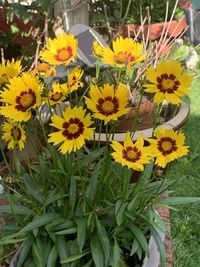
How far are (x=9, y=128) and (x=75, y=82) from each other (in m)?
0.26

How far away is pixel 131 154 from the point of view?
1.25 meters

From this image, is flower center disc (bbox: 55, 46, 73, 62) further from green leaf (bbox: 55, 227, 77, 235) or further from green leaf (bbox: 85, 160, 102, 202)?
green leaf (bbox: 55, 227, 77, 235)

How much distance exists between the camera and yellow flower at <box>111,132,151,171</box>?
1202 millimetres

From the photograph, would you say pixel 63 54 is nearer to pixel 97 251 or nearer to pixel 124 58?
pixel 124 58

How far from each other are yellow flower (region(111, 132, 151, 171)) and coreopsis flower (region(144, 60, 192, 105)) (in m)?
0.14

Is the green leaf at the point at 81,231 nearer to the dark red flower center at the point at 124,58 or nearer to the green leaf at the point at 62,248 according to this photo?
the green leaf at the point at 62,248

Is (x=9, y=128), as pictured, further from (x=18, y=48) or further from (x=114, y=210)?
(x=18, y=48)

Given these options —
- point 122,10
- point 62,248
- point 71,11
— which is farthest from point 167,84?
point 122,10

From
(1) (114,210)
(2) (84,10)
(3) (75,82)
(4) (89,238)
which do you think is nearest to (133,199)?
(1) (114,210)

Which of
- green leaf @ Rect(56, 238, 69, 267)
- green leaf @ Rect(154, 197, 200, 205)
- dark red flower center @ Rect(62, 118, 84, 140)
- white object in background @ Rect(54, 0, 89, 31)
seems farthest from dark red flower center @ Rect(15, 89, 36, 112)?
white object in background @ Rect(54, 0, 89, 31)

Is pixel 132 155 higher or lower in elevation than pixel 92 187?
higher

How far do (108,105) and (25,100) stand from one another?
0.22 metres

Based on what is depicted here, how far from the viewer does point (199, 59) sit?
396cm

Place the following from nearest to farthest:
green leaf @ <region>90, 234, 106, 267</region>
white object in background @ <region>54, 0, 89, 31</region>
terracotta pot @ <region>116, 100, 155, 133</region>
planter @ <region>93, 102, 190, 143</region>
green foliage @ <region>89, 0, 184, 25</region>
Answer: green leaf @ <region>90, 234, 106, 267</region>, planter @ <region>93, 102, 190, 143</region>, terracotta pot @ <region>116, 100, 155, 133</region>, white object in background @ <region>54, 0, 89, 31</region>, green foliage @ <region>89, 0, 184, 25</region>
